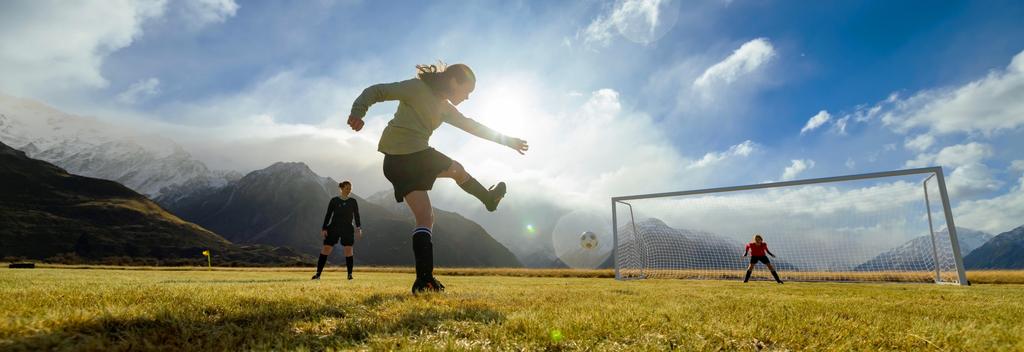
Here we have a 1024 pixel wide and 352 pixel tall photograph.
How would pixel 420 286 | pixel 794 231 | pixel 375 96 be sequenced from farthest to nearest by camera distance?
pixel 794 231
pixel 375 96
pixel 420 286

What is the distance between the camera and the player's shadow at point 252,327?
185cm

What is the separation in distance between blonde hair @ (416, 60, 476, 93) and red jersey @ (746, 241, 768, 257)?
13.8 metres

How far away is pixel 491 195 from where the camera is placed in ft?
17.6

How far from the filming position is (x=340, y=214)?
1126 centimetres

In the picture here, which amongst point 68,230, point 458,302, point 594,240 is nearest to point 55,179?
point 68,230

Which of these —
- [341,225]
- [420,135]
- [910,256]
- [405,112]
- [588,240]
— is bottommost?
[910,256]

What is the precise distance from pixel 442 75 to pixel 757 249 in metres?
14.2

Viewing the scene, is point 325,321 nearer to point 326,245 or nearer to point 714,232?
point 326,245

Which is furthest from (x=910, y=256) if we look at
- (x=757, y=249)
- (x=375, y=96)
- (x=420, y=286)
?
(x=375, y=96)

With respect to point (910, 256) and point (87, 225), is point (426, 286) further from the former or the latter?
point (87, 225)

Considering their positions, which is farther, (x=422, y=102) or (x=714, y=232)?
(x=714, y=232)

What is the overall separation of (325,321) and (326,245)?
9165mm

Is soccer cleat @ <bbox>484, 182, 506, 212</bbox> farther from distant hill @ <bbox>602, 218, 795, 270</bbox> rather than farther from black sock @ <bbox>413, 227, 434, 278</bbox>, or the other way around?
distant hill @ <bbox>602, 218, 795, 270</bbox>

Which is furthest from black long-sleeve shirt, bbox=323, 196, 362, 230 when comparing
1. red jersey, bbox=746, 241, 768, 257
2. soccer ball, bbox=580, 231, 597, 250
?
soccer ball, bbox=580, 231, 597, 250
